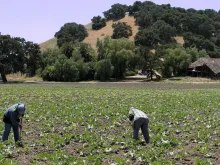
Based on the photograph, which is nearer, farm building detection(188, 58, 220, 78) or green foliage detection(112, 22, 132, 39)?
farm building detection(188, 58, 220, 78)

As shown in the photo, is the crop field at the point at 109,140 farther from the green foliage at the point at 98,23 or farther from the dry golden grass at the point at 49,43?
the green foliage at the point at 98,23

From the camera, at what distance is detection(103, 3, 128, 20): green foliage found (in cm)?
16643

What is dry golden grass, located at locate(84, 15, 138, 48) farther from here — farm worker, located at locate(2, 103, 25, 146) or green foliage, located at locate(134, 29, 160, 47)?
farm worker, located at locate(2, 103, 25, 146)

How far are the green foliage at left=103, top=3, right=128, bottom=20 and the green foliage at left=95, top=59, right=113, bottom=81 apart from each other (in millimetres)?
96314

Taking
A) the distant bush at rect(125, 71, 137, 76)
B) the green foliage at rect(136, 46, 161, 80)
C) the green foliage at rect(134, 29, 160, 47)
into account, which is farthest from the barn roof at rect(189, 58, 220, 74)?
the green foliage at rect(134, 29, 160, 47)

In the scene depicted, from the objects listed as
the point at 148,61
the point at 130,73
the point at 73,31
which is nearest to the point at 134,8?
the point at 73,31

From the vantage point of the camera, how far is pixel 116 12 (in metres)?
166

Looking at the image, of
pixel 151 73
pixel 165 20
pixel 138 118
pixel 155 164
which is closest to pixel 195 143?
pixel 138 118

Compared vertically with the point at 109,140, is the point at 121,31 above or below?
above

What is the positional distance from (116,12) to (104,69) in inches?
3857

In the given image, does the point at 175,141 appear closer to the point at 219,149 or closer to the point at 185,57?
the point at 219,149

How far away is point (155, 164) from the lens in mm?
9570

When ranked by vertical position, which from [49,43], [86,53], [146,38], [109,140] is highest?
[49,43]

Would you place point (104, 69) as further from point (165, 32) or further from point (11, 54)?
point (165, 32)
